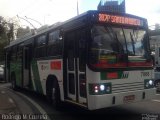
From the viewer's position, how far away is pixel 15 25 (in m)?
72.2

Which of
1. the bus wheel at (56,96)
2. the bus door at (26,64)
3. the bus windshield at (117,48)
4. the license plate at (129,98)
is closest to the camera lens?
the bus windshield at (117,48)

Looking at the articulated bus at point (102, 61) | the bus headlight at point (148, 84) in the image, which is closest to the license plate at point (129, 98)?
the articulated bus at point (102, 61)

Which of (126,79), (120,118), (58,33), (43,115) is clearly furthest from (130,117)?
(58,33)

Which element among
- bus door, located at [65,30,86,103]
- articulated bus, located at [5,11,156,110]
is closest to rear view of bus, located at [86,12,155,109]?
articulated bus, located at [5,11,156,110]

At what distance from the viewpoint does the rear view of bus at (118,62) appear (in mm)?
9711

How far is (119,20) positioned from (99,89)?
7.48ft

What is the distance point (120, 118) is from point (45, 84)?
13.7 ft

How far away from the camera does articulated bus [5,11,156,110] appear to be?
9789 millimetres

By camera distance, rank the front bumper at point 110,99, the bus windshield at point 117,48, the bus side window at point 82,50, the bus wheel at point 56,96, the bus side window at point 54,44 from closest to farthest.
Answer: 1. the front bumper at point 110,99
2. the bus windshield at point 117,48
3. the bus side window at point 82,50
4. the bus side window at point 54,44
5. the bus wheel at point 56,96

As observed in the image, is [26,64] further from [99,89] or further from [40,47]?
[99,89]

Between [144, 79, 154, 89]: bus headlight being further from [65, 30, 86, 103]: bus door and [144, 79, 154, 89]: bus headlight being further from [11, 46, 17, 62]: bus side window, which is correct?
[11, 46, 17, 62]: bus side window

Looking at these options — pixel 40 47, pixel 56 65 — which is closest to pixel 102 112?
pixel 56 65

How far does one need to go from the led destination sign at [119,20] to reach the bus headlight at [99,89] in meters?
1.89

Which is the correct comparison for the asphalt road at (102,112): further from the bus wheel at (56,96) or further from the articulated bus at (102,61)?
the articulated bus at (102,61)
